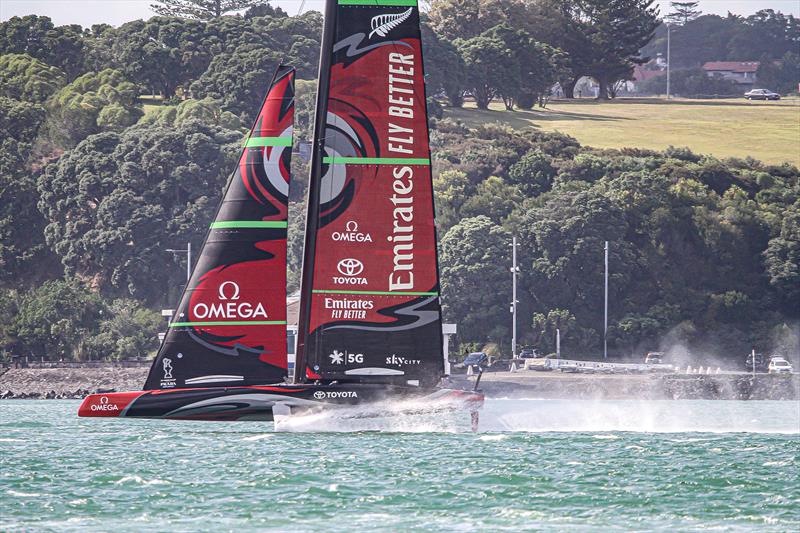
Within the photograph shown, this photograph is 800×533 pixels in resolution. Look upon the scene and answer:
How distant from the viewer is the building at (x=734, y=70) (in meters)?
190

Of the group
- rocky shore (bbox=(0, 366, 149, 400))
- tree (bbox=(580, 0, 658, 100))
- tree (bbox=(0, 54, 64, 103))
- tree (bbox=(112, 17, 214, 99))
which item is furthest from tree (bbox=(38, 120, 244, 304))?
tree (bbox=(580, 0, 658, 100))

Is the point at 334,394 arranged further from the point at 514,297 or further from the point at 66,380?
the point at 514,297

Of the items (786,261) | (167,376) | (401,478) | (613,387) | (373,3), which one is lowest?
(613,387)

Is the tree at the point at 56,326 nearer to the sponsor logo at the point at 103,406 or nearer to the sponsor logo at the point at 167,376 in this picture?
the sponsor logo at the point at 167,376

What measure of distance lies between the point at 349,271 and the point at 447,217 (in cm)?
5967

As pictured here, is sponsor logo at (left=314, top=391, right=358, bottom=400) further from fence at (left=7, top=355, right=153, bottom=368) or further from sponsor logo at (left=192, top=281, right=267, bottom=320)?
fence at (left=7, top=355, right=153, bottom=368)

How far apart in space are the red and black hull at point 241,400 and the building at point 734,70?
16555cm

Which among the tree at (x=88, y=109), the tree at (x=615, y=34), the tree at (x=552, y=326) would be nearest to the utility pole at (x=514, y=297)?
the tree at (x=552, y=326)

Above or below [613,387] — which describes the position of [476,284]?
above

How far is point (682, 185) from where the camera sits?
89.6 meters

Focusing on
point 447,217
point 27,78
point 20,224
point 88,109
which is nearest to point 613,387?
point 447,217

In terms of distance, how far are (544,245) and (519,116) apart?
44.0 meters

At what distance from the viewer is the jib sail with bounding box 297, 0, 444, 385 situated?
96.4 ft

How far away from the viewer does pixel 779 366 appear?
242ft
